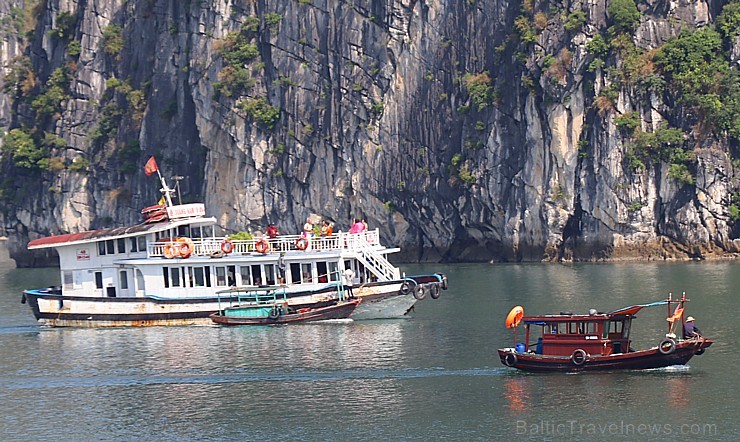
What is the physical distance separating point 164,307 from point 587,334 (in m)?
22.0

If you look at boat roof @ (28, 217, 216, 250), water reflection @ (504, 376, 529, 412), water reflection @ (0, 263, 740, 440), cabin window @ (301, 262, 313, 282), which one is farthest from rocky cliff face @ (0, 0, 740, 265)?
water reflection @ (504, 376, 529, 412)

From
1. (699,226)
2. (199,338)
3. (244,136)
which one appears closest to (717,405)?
(199,338)

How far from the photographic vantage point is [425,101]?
312 ft

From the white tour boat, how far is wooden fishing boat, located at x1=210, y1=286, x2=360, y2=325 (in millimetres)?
417

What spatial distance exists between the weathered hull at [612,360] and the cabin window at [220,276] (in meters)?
18.8

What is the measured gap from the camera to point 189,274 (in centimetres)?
5653

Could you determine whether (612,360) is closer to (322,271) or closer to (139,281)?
(322,271)

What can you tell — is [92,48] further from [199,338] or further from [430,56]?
[199,338]

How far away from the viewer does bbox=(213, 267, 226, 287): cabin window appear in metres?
56.5

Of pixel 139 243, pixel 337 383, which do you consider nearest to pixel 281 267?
pixel 139 243

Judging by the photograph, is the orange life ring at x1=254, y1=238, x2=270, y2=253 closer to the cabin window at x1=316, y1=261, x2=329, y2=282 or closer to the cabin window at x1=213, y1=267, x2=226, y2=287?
the cabin window at x1=213, y1=267, x2=226, y2=287

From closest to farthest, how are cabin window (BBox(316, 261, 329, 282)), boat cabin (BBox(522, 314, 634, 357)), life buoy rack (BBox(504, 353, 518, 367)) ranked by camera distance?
boat cabin (BBox(522, 314, 634, 357)) < life buoy rack (BBox(504, 353, 518, 367)) < cabin window (BBox(316, 261, 329, 282))

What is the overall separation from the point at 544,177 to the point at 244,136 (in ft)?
92.9

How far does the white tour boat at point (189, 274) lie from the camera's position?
5528 centimetres
